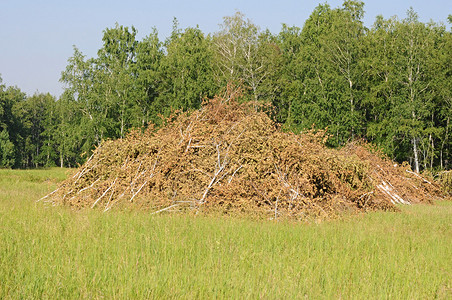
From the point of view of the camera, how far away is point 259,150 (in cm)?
1155

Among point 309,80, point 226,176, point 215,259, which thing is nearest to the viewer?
point 215,259

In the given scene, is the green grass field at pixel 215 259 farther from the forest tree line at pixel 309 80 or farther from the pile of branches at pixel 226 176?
the forest tree line at pixel 309 80

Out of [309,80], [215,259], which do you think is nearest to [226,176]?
[215,259]

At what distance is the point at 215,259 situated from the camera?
237 inches

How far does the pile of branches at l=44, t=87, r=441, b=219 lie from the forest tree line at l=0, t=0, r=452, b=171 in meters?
15.9

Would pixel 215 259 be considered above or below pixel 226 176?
below

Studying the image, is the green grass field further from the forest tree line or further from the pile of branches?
the forest tree line

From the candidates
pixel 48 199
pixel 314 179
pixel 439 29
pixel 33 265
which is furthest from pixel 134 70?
pixel 33 265

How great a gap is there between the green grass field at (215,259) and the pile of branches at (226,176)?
3.80 ft

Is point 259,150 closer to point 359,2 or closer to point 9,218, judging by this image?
point 9,218

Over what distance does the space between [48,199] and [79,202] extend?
146 cm

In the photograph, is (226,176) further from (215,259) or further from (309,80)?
(309,80)

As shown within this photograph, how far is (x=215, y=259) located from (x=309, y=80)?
3332cm

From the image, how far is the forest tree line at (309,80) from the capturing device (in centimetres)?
3353
